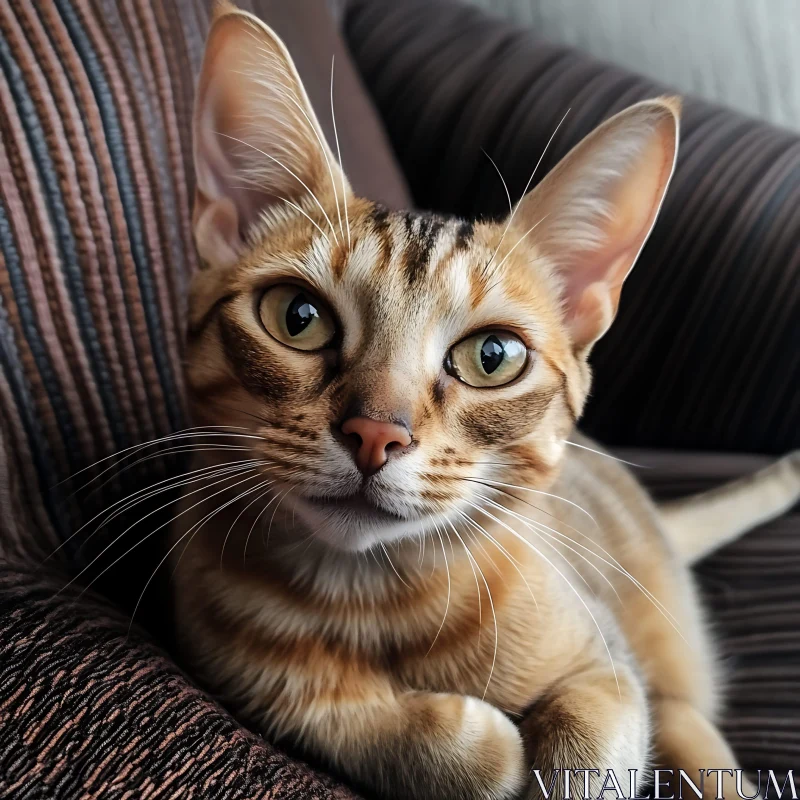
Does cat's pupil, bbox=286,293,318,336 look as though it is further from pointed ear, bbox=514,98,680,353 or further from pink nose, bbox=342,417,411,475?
pointed ear, bbox=514,98,680,353

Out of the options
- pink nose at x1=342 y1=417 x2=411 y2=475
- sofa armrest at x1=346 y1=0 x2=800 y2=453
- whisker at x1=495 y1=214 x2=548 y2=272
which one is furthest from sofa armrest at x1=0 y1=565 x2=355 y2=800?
sofa armrest at x1=346 y1=0 x2=800 y2=453

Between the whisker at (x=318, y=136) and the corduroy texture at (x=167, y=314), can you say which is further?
the whisker at (x=318, y=136)

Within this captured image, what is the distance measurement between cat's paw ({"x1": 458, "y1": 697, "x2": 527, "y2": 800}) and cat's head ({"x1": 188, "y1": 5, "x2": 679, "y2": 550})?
166 millimetres

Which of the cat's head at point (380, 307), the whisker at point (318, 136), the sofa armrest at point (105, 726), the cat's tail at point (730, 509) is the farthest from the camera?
the cat's tail at point (730, 509)

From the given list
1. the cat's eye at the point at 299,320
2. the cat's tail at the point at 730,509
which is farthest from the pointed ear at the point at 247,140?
the cat's tail at the point at 730,509

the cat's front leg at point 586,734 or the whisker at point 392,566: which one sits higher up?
the whisker at point 392,566

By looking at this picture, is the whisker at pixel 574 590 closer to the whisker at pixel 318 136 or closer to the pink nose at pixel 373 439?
the pink nose at pixel 373 439

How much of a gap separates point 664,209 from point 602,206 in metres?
0.51

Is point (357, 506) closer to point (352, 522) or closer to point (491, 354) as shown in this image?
point (352, 522)

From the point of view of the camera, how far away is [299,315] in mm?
636

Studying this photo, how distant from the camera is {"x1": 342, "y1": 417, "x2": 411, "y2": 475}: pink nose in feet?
1.81

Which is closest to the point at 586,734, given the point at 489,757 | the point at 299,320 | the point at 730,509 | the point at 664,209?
the point at 489,757

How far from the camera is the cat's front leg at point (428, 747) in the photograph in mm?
624

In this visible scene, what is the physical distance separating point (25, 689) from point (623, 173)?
0.62 meters
